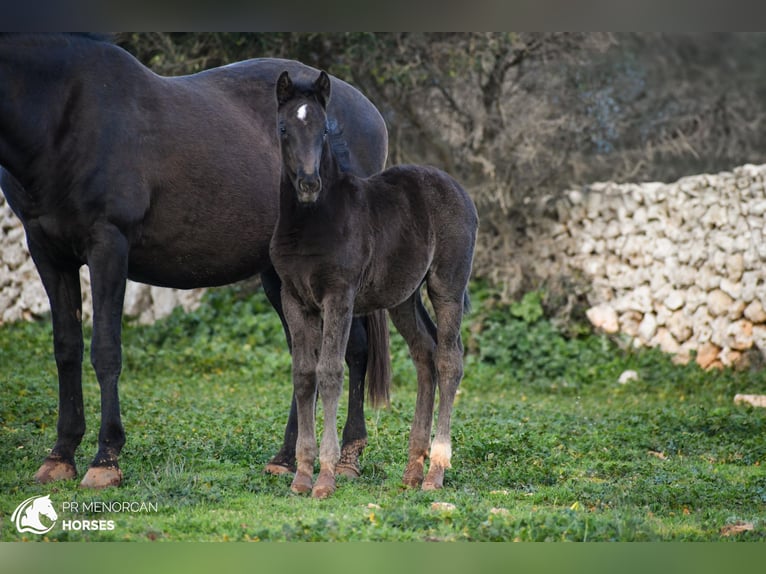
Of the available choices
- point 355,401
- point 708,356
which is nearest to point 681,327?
point 708,356

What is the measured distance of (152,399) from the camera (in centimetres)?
1031

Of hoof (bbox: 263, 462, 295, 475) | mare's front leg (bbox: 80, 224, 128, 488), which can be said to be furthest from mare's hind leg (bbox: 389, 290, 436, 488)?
mare's front leg (bbox: 80, 224, 128, 488)

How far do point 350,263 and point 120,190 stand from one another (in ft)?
5.33

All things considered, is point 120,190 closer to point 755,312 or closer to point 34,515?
point 34,515

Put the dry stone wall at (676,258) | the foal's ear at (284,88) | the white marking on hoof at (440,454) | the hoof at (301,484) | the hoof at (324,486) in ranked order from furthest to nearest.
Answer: the dry stone wall at (676,258), the white marking on hoof at (440,454), the hoof at (301,484), the hoof at (324,486), the foal's ear at (284,88)

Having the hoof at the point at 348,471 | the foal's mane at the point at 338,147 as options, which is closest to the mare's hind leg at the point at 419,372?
the hoof at the point at 348,471

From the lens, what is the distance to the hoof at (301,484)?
6113 mm

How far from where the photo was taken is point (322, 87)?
5867mm

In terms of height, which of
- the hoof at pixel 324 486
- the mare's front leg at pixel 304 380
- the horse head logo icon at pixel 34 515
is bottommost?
the hoof at pixel 324 486

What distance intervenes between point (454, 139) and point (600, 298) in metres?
3.33

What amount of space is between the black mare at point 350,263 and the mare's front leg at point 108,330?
1.07 m

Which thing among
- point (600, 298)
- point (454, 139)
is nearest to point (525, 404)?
point (600, 298)

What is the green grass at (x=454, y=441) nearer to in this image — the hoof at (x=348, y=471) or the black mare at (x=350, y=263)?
the hoof at (x=348, y=471)

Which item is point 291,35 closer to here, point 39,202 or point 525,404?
point 525,404
